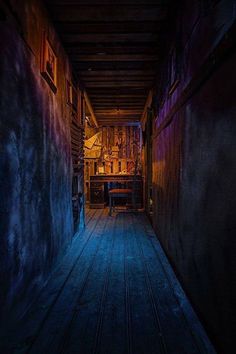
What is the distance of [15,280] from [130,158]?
398 inches

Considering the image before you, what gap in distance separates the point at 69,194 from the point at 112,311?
8.62 ft

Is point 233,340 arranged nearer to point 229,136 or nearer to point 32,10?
point 229,136

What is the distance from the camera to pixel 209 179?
80.2 inches

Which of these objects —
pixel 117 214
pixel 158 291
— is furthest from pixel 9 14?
pixel 117 214

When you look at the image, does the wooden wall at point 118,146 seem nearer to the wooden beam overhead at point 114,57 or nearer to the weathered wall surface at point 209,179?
the wooden beam overhead at point 114,57

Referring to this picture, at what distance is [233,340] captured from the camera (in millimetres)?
1634

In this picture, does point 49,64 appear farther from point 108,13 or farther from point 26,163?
point 26,163

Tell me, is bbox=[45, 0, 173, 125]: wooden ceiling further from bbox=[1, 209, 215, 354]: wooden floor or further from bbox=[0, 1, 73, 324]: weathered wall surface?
bbox=[1, 209, 215, 354]: wooden floor

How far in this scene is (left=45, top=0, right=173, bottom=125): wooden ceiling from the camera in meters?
3.34

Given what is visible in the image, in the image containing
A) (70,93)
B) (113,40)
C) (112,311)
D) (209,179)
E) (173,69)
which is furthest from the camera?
(70,93)

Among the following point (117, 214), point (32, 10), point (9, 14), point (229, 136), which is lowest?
point (117, 214)

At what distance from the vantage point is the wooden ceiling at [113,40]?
132 inches

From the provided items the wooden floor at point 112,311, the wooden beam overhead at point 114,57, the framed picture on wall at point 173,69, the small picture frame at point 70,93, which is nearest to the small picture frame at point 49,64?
the small picture frame at point 70,93

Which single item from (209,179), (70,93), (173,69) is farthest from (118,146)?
(209,179)
